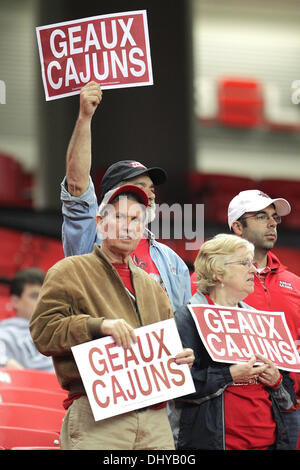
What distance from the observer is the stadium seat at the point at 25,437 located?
3.33 metres

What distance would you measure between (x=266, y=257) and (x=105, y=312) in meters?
0.73

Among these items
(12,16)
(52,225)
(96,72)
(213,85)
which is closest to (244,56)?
(213,85)

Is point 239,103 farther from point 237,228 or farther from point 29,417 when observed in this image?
point 237,228

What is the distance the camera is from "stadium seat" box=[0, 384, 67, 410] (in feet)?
12.4

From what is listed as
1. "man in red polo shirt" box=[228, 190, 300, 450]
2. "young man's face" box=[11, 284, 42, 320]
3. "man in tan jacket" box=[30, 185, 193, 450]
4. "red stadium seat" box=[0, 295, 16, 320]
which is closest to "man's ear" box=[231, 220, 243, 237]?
"man in red polo shirt" box=[228, 190, 300, 450]

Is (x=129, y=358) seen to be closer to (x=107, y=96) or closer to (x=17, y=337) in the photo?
(x=17, y=337)

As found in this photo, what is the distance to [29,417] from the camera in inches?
140

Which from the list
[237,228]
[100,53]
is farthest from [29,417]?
[100,53]

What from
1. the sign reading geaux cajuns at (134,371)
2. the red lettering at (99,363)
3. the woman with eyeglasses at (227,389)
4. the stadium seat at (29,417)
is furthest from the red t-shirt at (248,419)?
the stadium seat at (29,417)

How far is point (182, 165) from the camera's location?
27.5 ft

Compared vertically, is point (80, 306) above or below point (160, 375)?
above

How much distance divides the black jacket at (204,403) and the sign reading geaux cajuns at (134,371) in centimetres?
8

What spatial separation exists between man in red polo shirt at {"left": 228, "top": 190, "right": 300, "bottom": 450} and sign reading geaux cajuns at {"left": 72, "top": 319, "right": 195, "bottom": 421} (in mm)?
429

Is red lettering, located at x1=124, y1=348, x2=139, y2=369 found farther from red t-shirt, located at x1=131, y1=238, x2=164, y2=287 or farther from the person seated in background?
the person seated in background
